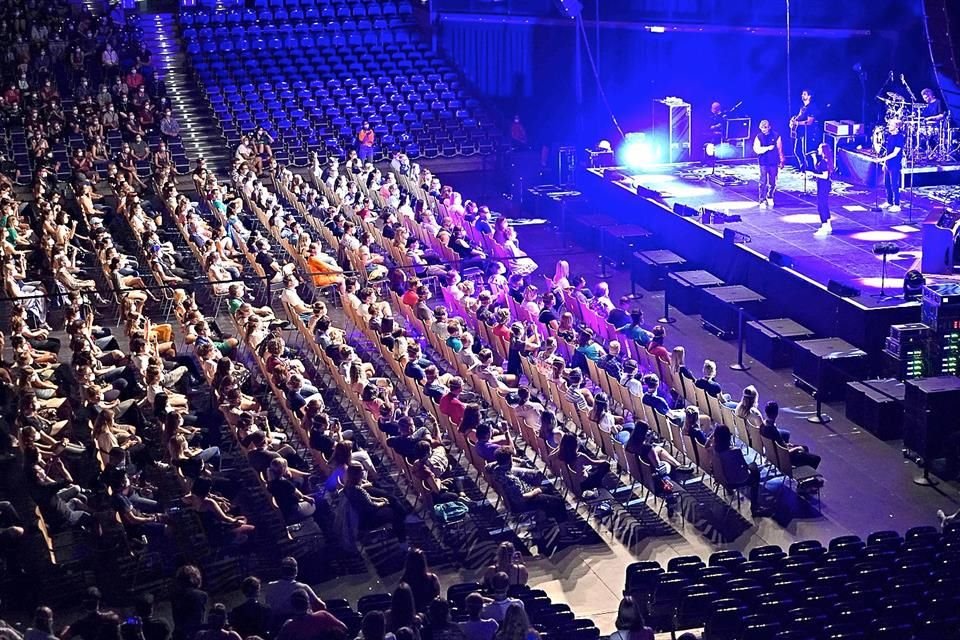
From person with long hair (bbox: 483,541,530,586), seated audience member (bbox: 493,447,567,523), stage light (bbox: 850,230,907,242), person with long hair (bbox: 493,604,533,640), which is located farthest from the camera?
stage light (bbox: 850,230,907,242)

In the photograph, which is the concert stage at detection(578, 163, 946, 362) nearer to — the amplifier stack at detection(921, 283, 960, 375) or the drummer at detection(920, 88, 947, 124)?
the amplifier stack at detection(921, 283, 960, 375)

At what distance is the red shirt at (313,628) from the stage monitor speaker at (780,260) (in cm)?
1022

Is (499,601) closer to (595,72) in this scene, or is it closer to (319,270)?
(319,270)

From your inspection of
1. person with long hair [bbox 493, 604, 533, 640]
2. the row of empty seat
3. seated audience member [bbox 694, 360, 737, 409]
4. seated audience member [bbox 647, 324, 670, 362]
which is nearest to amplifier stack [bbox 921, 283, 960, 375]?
seated audience member [bbox 694, 360, 737, 409]

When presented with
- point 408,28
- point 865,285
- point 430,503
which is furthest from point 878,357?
point 408,28

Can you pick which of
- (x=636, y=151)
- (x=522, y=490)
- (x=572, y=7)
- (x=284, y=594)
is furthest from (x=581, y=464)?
(x=572, y=7)

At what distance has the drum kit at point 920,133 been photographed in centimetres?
2208

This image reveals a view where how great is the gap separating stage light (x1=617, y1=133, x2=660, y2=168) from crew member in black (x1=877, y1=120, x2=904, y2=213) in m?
5.00

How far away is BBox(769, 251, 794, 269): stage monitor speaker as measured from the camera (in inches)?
703

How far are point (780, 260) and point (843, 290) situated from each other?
1.57m

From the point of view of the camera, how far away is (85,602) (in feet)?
31.1

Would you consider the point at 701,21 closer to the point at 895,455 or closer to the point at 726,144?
the point at 726,144

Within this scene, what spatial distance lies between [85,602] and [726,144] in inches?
716

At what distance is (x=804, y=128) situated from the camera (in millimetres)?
23312
